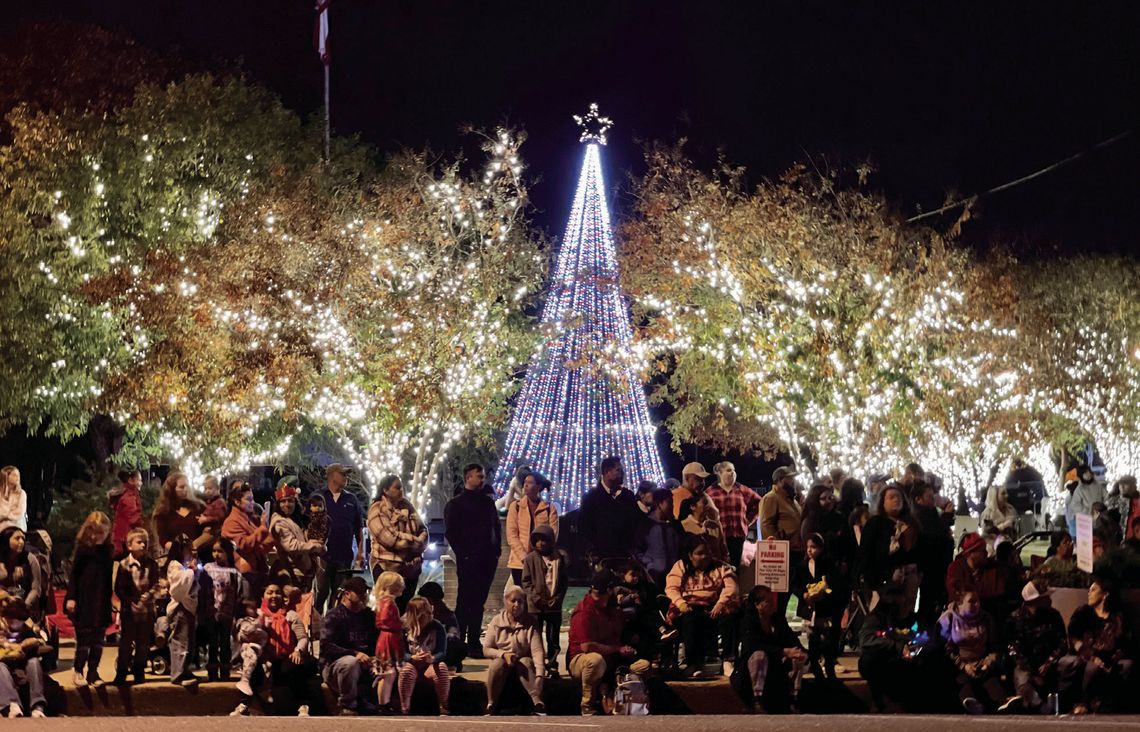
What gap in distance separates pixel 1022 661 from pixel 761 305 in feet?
37.8

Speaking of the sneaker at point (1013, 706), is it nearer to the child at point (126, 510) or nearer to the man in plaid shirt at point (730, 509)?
the man in plaid shirt at point (730, 509)

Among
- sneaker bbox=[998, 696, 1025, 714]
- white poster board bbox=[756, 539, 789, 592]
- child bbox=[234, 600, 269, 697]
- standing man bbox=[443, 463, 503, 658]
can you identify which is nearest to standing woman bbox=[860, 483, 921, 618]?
white poster board bbox=[756, 539, 789, 592]

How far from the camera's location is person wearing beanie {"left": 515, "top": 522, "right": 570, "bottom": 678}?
13.7 meters

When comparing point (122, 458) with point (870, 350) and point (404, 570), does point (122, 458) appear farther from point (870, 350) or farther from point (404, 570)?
point (404, 570)

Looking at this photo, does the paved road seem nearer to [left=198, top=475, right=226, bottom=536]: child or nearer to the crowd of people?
the crowd of people

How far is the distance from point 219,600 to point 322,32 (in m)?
15.8

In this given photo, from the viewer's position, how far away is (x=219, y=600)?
45.9ft

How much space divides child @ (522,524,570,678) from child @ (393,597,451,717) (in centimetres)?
94

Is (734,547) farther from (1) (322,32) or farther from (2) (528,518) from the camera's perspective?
(1) (322,32)

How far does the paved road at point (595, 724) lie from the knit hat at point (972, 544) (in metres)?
1.79

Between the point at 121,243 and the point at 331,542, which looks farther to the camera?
the point at 121,243

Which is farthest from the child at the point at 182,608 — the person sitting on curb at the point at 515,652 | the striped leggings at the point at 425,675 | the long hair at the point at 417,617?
→ the person sitting on curb at the point at 515,652

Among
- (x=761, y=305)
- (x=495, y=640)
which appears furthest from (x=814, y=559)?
(x=761, y=305)

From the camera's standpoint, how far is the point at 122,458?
30266 mm
